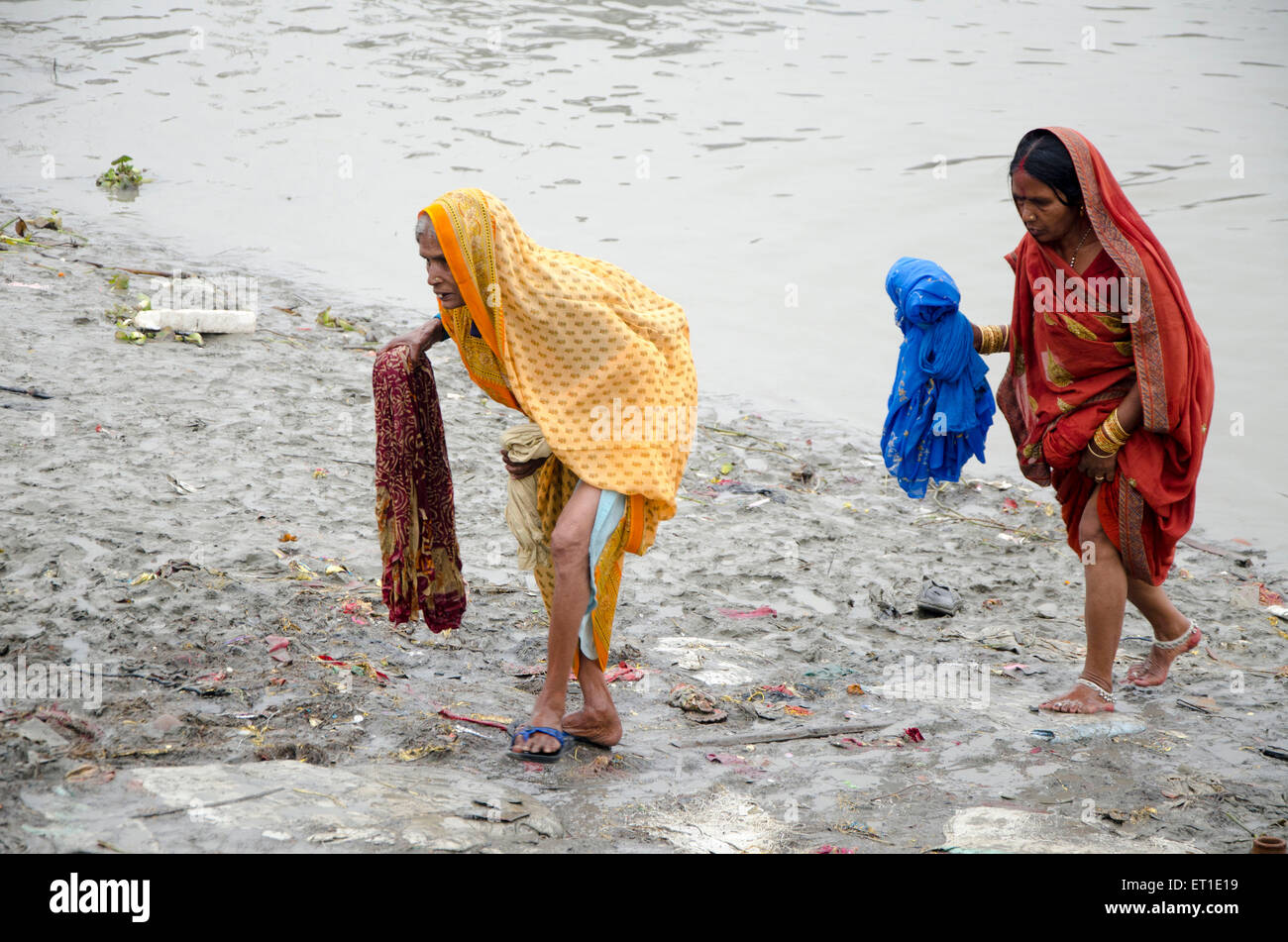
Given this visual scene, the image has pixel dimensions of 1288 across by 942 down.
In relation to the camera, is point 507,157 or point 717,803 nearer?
point 717,803

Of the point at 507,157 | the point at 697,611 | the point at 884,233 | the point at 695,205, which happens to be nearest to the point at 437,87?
the point at 507,157

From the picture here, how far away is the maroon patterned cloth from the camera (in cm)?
372

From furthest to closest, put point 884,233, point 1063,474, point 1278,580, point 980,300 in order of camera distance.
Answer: point 884,233
point 980,300
point 1278,580
point 1063,474

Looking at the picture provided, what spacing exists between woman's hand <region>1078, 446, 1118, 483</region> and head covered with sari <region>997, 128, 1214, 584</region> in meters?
0.02

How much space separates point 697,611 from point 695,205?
8114 millimetres

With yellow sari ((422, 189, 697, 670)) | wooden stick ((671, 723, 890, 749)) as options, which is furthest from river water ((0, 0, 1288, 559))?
yellow sari ((422, 189, 697, 670))

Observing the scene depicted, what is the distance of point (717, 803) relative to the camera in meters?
3.42

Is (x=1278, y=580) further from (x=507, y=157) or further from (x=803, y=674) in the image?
(x=507, y=157)

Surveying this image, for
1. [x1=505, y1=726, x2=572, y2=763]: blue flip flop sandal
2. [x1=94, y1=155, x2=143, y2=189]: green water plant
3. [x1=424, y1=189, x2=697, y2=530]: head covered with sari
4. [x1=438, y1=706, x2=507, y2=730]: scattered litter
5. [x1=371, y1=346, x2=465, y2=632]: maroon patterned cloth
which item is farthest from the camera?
[x1=94, y1=155, x2=143, y2=189]: green water plant

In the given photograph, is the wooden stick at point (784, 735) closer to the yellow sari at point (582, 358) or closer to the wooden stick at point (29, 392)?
the yellow sari at point (582, 358)

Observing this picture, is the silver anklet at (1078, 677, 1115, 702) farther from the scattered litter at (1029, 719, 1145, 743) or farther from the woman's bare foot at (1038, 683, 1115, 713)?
the scattered litter at (1029, 719, 1145, 743)

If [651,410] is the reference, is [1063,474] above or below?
below

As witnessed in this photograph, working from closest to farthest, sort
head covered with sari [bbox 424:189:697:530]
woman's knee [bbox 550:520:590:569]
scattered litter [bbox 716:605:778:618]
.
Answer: head covered with sari [bbox 424:189:697:530] < woman's knee [bbox 550:520:590:569] < scattered litter [bbox 716:605:778:618]

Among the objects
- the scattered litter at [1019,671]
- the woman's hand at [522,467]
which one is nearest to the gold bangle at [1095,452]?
the scattered litter at [1019,671]
